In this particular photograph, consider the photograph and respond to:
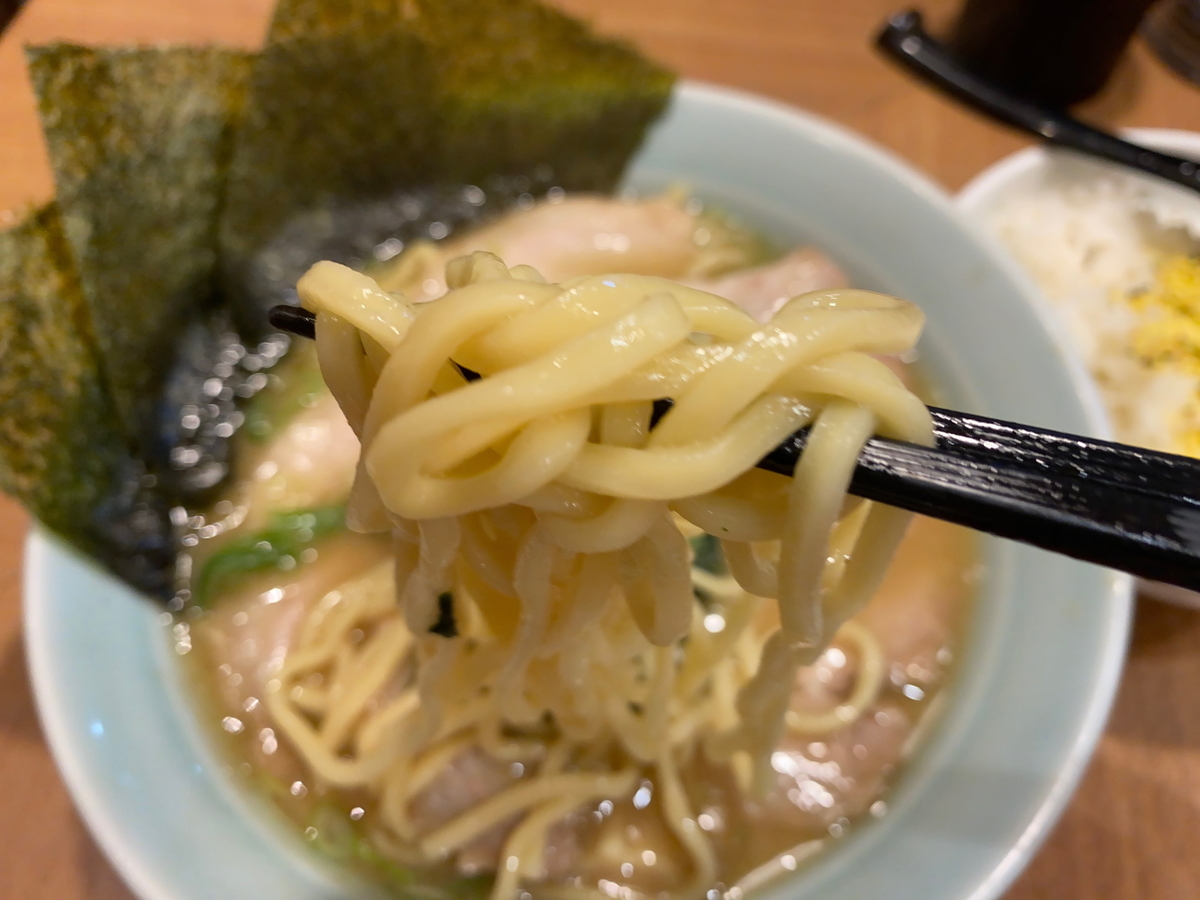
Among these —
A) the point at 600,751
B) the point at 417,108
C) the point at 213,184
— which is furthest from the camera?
the point at 417,108

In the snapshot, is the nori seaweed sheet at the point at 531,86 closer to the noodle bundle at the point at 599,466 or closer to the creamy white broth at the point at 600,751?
the creamy white broth at the point at 600,751

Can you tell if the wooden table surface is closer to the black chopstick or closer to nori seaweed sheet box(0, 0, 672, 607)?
nori seaweed sheet box(0, 0, 672, 607)

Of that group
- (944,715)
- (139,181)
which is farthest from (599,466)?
(139,181)

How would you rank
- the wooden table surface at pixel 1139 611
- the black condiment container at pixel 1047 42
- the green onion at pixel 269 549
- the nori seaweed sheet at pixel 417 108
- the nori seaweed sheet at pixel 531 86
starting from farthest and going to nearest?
the black condiment container at pixel 1047 42 → the nori seaweed sheet at pixel 531 86 → the nori seaweed sheet at pixel 417 108 → the green onion at pixel 269 549 → the wooden table surface at pixel 1139 611

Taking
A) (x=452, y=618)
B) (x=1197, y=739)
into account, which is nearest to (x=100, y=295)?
(x=452, y=618)

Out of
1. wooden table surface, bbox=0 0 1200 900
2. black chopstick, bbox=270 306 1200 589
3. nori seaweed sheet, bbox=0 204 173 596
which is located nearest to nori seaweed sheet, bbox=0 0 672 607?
nori seaweed sheet, bbox=0 204 173 596

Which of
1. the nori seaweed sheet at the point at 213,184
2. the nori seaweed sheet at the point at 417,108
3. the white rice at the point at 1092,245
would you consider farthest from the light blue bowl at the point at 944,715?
the nori seaweed sheet at the point at 417,108

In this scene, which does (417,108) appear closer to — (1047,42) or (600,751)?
(600,751)
